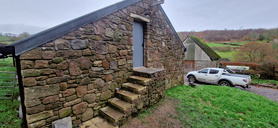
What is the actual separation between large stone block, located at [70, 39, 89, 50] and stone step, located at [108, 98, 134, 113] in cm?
166

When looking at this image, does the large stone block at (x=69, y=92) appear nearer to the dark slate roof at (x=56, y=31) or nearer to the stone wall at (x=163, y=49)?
the dark slate roof at (x=56, y=31)

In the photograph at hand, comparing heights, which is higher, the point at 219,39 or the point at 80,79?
the point at 219,39

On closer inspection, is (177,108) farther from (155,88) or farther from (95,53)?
(95,53)

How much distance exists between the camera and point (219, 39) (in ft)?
103

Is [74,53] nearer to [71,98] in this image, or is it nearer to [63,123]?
[71,98]

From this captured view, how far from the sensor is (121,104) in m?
2.95

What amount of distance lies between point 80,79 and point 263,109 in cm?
640

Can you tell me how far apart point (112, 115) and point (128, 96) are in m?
0.61

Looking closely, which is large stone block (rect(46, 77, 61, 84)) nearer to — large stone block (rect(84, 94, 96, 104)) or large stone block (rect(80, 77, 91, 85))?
large stone block (rect(80, 77, 91, 85))

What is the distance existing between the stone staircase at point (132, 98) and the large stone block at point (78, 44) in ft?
5.37

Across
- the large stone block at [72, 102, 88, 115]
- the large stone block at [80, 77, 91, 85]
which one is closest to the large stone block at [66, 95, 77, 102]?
the large stone block at [72, 102, 88, 115]

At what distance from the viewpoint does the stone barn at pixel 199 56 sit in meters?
13.7

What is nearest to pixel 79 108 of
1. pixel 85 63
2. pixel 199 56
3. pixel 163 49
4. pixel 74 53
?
pixel 85 63

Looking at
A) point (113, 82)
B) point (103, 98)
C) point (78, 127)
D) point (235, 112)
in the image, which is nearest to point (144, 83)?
point (113, 82)
